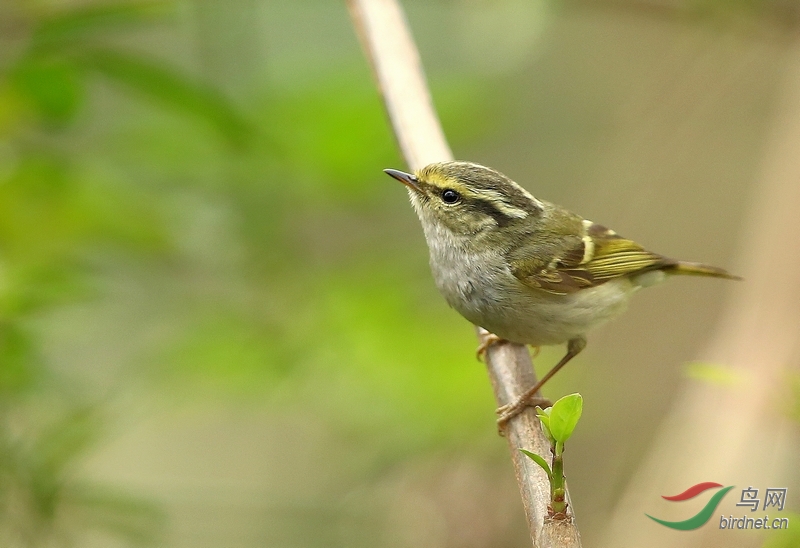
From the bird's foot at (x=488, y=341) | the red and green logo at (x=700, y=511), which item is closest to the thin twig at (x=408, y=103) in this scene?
the bird's foot at (x=488, y=341)

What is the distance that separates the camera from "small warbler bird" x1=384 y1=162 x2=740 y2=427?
11.9 feet

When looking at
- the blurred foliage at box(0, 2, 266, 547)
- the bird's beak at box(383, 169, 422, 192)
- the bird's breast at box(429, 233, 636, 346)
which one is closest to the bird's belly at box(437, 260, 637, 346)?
the bird's breast at box(429, 233, 636, 346)

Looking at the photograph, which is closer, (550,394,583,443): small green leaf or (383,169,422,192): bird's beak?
(550,394,583,443): small green leaf

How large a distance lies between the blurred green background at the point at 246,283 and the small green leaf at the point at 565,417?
1.87m

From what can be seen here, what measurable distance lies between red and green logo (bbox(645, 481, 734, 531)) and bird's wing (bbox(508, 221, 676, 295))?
3.96ft

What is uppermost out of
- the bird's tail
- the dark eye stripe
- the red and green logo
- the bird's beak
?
the bird's beak

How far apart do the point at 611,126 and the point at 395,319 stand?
3151 millimetres

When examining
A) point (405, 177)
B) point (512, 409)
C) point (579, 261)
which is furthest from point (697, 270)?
point (512, 409)

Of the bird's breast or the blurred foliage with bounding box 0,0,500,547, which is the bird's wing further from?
the blurred foliage with bounding box 0,0,500,547

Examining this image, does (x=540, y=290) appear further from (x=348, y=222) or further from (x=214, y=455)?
(x=214, y=455)

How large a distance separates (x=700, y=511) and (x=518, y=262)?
1.46 meters

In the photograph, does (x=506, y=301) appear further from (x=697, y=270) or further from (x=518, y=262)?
(x=697, y=270)

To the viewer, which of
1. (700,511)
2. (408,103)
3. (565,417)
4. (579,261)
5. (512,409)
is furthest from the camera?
(579,261)

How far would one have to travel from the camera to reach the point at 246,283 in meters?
4.26
